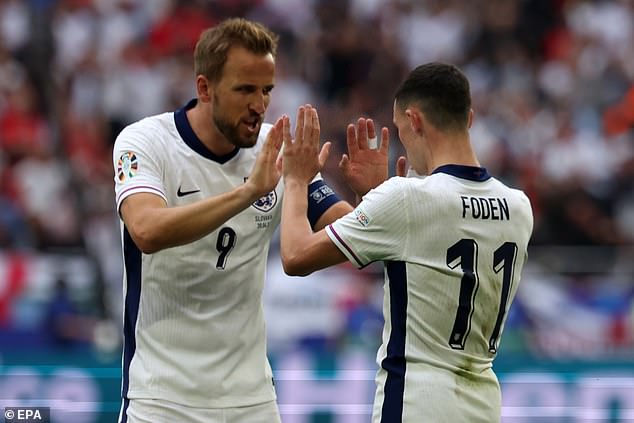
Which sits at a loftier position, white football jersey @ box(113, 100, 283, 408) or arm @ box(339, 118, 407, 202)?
arm @ box(339, 118, 407, 202)

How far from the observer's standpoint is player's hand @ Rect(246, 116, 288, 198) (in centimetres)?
465

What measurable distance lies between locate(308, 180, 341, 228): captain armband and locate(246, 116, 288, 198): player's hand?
560mm

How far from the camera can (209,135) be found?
5188 mm

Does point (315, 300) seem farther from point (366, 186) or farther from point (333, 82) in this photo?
point (366, 186)

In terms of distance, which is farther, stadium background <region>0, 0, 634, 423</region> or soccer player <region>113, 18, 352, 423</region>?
stadium background <region>0, 0, 634, 423</region>

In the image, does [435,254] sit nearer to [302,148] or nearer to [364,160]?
[302,148]

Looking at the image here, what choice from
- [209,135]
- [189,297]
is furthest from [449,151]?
[189,297]

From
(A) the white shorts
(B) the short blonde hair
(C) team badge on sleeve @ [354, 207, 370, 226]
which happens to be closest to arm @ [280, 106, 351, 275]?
(C) team badge on sleeve @ [354, 207, 370, 226]

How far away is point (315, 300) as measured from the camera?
11070mm

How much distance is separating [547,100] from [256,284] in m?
9.76

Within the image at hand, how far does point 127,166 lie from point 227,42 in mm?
586

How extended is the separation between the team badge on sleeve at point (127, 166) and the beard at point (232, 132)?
0.36 metres

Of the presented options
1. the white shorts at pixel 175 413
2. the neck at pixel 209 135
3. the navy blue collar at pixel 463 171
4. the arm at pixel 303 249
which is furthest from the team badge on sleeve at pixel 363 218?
the white shorts at pixel 175 413

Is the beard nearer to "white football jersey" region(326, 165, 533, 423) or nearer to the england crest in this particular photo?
the england crest
